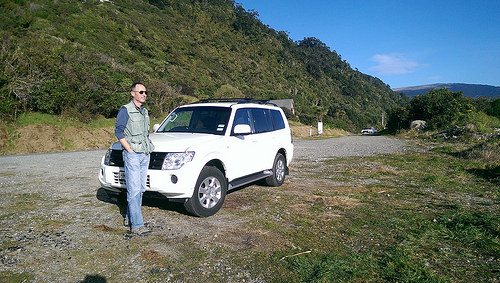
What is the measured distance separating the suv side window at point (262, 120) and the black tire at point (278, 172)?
0.79 metres

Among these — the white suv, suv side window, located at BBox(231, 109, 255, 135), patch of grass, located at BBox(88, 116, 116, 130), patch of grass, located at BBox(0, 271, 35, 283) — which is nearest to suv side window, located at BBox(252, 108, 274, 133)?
the white suv

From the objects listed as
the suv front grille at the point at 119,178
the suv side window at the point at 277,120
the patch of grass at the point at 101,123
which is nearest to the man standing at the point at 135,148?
the suv front grille at the point at 119,178

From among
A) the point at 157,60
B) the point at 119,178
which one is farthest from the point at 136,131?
the point at 157,60

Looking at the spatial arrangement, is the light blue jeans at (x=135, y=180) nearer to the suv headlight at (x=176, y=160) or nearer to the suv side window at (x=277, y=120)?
the suv headlight at (x=176, y=160)

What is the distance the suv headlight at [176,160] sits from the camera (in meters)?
4.76

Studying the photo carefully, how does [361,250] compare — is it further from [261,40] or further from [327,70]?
[327,70]

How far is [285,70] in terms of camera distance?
10106 cm

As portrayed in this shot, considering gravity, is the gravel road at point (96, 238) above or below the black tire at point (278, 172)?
below

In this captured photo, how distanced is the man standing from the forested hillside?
52.4 feet

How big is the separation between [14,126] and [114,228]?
51.7 feet

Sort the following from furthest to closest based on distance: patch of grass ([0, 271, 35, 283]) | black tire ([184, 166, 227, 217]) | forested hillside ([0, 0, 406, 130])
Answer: forested hillside ([0, 0, 406, 130])
black tire ([184, 166, 227, 217])
patch of grass ([0, 271, 35, 283])

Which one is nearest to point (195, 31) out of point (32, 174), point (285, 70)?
point (285, 70)

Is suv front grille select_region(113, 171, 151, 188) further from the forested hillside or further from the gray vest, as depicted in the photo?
the forested hillside

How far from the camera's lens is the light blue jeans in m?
4.36
